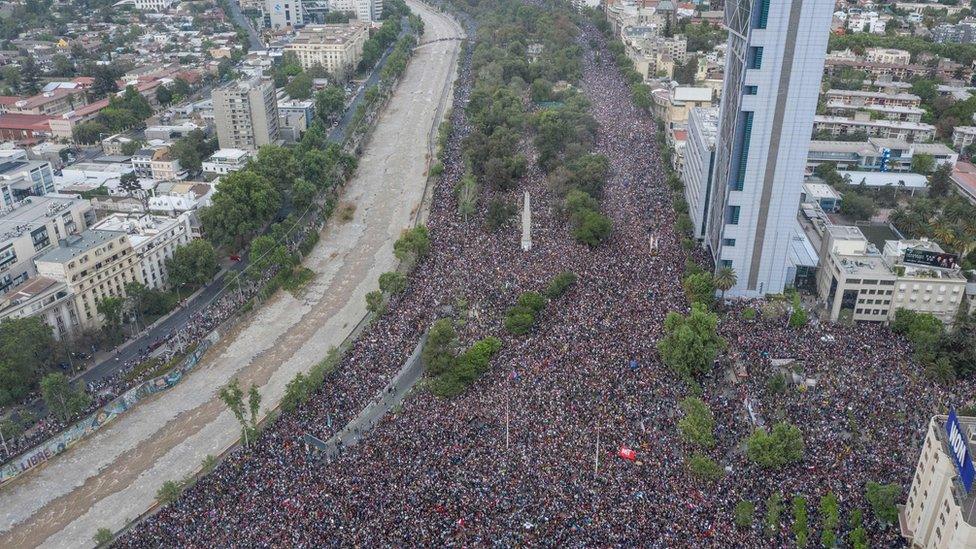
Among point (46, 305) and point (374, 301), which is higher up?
point (46, 305)

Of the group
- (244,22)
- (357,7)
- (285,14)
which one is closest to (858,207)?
A: (357,7)

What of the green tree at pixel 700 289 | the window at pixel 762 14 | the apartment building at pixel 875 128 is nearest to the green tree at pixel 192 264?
the green tree at pixel 700 289

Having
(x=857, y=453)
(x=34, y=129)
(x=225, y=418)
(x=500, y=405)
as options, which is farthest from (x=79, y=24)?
(x=857, y=453)

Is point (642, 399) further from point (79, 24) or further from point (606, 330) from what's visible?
point (79, 24)

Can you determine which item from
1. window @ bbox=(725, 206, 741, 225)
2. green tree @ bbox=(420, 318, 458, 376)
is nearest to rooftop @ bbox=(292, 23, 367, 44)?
window @ bbox=(725, 206, 741, 225)

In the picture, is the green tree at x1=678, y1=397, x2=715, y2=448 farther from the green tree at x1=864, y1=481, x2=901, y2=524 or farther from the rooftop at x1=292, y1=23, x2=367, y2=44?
the rooftop at x1=292, y1=23, x2=367, y2=44

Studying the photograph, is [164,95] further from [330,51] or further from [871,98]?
[871,98]

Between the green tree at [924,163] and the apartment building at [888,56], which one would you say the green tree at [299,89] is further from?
the apartment building at [888,56]
